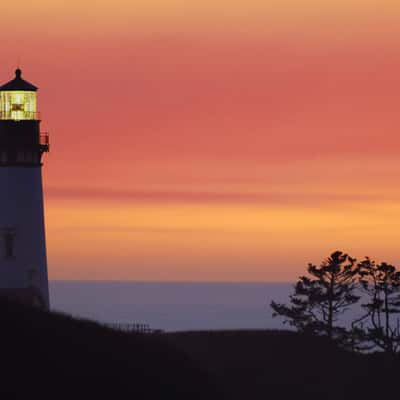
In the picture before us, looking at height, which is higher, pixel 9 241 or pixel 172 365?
pixel 9 241

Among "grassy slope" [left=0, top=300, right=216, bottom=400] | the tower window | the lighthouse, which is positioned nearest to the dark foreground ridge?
"grassy slope" [left=0, top=300, right=216, bottom=400]

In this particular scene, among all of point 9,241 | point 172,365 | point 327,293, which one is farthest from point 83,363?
point 327,293

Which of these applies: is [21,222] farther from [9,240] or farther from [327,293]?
[327,293]

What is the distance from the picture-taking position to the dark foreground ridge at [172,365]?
5969 cm

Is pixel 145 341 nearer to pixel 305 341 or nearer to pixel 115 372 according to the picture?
pixel 115 372

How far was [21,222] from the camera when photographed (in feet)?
265

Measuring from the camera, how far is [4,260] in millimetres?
80875

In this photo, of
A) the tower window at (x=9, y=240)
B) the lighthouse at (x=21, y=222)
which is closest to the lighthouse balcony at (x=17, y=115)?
the lighthouse at (x=21, y=222)

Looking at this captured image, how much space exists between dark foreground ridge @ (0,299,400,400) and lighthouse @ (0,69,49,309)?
6846 mm

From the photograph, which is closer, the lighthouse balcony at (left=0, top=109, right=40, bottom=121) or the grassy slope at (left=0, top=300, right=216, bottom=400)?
the grassy slope at (left=0, top=300, right=216, bottom=400)

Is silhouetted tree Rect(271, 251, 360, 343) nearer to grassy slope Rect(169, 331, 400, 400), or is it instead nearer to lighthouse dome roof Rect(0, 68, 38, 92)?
grassy slope Rect(169, 331, 400, 400)

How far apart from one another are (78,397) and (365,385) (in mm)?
27698

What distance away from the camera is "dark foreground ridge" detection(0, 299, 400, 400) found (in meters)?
59.7

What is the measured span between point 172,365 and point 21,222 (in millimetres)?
15399
